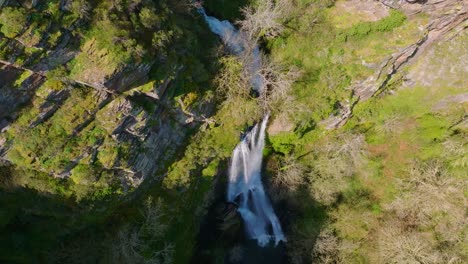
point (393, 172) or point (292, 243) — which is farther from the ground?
point (393, 172)

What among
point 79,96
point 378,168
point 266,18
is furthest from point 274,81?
point 378,168

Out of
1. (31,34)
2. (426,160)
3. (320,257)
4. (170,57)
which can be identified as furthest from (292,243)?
(31,34)

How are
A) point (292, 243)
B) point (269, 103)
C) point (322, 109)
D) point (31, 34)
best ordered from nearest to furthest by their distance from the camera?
1. point (31, 34)
2. point (269, 103)
3. point (322, 109)
4. point (292, 243)

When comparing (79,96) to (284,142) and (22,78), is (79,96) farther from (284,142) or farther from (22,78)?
(284,142)

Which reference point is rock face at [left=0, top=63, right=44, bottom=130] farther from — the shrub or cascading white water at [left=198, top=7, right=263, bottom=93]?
cascading white water at [left=198, top=7, right=263, bottom=93]

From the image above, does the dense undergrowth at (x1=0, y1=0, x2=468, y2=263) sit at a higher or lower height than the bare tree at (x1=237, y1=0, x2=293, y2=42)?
lower

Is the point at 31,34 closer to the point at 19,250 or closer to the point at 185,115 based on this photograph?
the point at 185,115

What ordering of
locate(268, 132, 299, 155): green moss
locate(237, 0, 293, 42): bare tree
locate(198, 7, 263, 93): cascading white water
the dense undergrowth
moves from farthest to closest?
locate(268, 132, 299, 155): green moss < locate(198, 7, 263, 93): cascading white water < locate(237, 0, 293, 42): bare tree < the dense undergrowth

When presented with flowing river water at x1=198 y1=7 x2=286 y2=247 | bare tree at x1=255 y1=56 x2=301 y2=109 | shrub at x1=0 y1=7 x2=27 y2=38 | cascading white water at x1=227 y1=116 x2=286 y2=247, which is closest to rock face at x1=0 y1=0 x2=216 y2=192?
shrub at x1=0 y1=7 x2=27 y2=38
